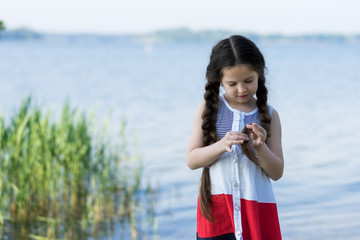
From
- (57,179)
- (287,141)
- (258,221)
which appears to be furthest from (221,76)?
(287,141)

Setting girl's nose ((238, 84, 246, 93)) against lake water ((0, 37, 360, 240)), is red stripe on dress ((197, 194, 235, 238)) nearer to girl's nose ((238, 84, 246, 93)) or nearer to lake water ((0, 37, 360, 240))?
girl's nose ((238, 84, 246, 93))

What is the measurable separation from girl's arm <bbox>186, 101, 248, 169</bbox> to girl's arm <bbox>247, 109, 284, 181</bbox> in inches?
1.9

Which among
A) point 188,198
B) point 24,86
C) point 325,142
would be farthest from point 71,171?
point 24,86

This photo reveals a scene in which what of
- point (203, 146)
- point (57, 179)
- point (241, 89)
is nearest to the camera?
point (241, 89)

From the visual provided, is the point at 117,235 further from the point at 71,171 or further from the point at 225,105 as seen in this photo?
the point at 225,105

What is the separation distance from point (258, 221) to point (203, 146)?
36 centimetres

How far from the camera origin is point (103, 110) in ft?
44.1

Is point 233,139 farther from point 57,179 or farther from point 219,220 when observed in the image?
point 57,179

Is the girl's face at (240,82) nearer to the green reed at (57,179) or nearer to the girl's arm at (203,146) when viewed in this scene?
the girl's arm at (203,146)

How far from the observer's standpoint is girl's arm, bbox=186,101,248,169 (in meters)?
1.89

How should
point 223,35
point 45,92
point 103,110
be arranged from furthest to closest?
point 45,92 < point 103,110 < point 223,35

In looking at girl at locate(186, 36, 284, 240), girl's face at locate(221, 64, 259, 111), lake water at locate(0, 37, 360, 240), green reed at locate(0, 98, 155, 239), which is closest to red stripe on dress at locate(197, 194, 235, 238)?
girl at locate(186, 36, 284, 240)

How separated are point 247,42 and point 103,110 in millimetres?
11560

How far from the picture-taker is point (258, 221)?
2.04 meters
